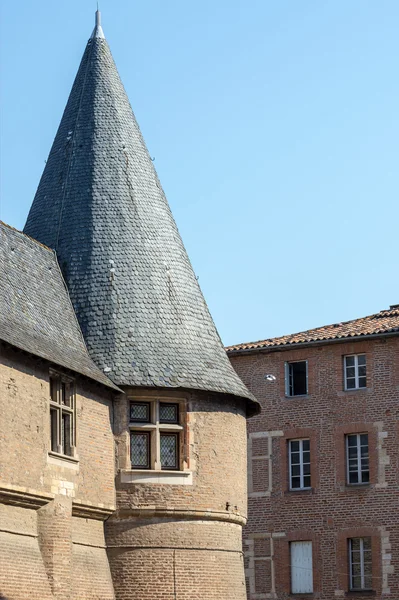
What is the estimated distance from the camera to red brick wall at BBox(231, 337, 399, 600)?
1511 inches

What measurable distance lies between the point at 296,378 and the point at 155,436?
15.3 m

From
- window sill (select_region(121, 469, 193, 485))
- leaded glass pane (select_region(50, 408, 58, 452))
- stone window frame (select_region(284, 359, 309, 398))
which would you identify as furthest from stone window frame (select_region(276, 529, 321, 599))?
leaded glass pane (select_region(50, 408, 58, 452))

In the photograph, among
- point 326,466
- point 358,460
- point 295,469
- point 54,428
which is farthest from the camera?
point 295,469

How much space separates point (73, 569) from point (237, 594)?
3923 millimetres

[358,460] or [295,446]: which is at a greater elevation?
[295,446]

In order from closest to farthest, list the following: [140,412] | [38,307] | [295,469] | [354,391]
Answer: [38,307] → [140,412] → [354,391] → [295,469]

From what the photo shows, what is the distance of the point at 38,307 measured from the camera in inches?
1003

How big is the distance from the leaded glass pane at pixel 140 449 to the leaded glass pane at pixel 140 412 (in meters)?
0.25

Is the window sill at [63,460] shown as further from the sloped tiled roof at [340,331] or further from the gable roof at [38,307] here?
the sloped tiled roof at [340,331]

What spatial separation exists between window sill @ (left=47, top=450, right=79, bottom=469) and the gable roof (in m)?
1.51

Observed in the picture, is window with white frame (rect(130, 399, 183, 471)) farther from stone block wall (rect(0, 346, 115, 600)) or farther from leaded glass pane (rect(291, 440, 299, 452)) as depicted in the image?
leaded glass pane (rect(291, 440, 299, 452))

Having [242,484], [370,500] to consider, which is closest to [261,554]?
[370,500]

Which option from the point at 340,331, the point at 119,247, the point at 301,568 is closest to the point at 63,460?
the point at 119,247

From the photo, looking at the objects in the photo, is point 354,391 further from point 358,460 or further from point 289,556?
point 289,556
